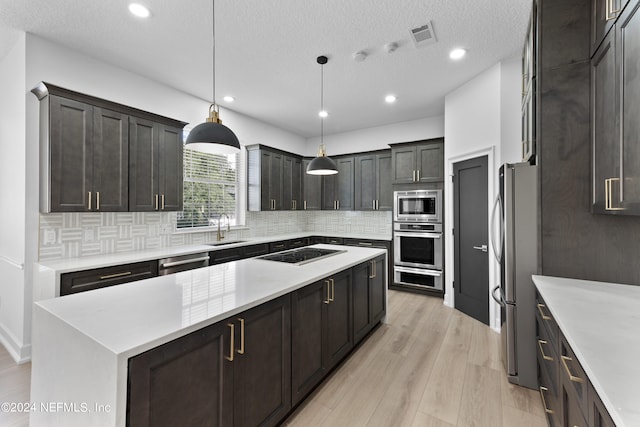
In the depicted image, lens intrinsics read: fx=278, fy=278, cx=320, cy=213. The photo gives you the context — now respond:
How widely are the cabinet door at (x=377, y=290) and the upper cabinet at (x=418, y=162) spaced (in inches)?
77.4

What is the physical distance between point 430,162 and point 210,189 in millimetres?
3612

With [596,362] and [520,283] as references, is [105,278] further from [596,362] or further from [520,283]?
[520,283]

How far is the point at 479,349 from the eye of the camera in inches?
111

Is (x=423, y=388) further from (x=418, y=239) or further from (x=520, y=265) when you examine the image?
(x=418, y=239)

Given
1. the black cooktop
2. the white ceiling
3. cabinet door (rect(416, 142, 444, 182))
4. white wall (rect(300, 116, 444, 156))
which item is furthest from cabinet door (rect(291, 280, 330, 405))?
white wall (rect(300, 116, 444, 156))

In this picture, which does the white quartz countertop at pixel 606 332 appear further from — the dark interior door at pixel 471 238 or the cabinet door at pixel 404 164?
the cabinet door at pixel 404 164

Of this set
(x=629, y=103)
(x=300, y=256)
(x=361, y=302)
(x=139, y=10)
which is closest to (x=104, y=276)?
(x=300, y=256)

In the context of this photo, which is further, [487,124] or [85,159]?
[487,124]

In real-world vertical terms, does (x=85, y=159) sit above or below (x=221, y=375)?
above

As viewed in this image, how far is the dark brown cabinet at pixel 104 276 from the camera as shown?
94.0 inches

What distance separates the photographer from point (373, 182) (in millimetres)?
5395

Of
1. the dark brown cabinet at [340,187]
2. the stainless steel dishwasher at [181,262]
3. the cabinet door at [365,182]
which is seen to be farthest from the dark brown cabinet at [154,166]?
the cabinet door at [365,182]

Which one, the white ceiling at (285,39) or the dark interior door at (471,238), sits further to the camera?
the dark interior door at (471,238)

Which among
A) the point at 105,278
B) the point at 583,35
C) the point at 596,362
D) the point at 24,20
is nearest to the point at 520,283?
the point at 596,362
